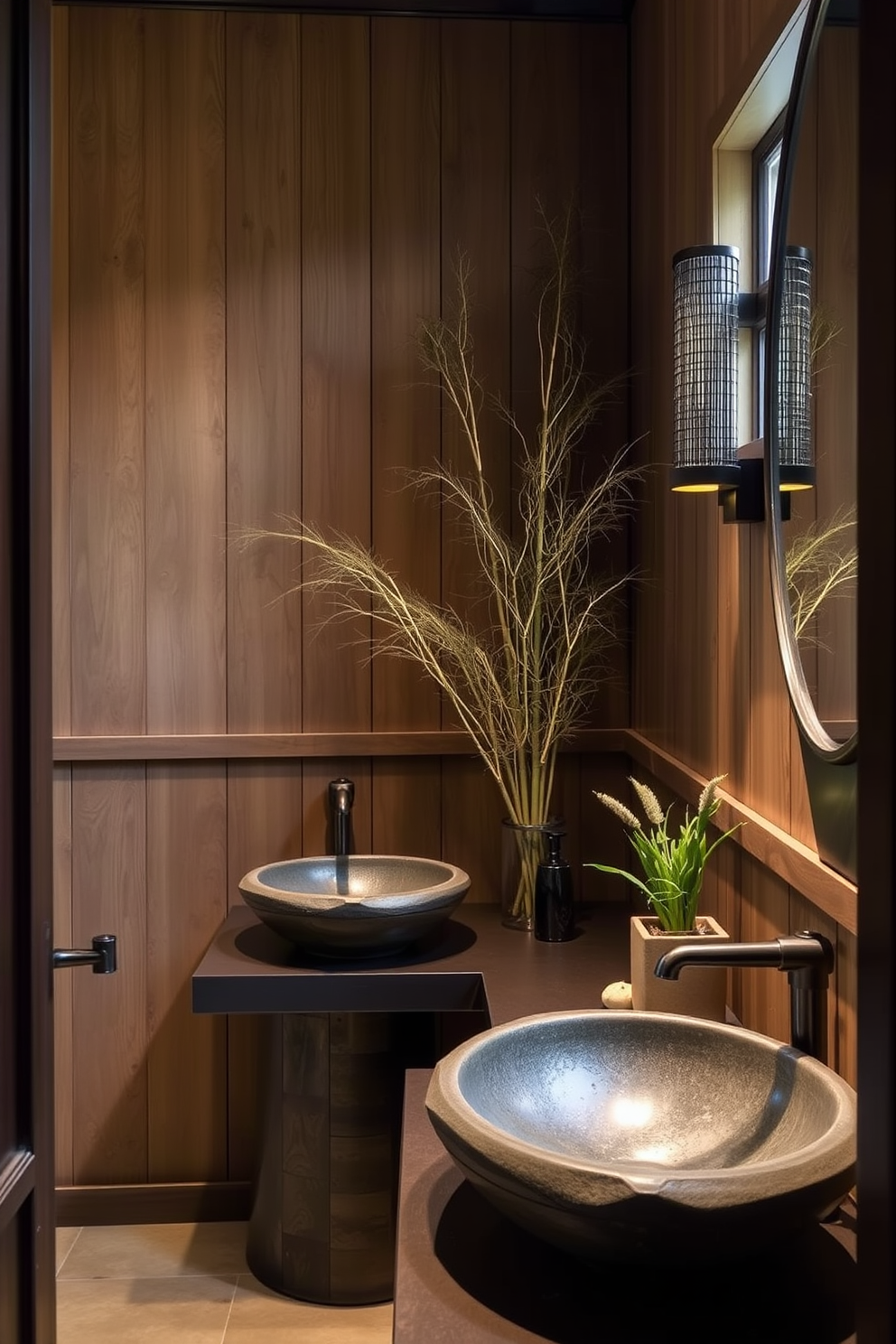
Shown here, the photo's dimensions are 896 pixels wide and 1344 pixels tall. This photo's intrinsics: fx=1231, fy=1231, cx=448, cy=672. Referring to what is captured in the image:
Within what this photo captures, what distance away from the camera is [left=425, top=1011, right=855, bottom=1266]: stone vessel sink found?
34.9 inches

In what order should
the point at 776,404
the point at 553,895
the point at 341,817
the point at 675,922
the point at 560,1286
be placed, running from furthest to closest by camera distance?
the point at 341,817 → the point at 553,895 → the point at 675,922 → the point at 776,404 → the point at 560,1286

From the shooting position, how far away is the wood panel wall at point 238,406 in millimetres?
2574

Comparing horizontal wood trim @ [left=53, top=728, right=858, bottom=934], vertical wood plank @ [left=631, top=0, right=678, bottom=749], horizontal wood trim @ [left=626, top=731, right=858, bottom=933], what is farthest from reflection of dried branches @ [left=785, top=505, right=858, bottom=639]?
horizontal wood trim @ [left=53, top=728, right=858, bottom=934]

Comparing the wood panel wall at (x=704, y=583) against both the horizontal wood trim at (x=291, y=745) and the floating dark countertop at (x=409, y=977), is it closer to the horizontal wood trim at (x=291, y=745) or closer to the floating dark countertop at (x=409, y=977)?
the horizontal wood trim at (x=291, y=745)

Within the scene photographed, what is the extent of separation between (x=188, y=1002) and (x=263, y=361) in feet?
4.48

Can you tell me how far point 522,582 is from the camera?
2453mm

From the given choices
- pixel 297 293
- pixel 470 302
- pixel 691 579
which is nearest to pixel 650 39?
pixel 470 302

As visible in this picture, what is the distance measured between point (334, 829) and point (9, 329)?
4.88ft

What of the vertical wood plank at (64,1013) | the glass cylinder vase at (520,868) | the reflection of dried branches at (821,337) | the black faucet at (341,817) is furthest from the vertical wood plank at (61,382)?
the reflection of dried branches at (821,337)

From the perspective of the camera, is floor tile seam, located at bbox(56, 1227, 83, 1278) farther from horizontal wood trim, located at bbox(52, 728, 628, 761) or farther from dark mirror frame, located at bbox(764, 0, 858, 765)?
dark mirror frame, located at bbox(764, 0, 858, 765)

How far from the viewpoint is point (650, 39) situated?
2.35m

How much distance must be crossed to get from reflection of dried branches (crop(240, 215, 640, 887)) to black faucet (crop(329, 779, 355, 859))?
28 centimetres

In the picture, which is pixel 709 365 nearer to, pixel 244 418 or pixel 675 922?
pixel 675 922

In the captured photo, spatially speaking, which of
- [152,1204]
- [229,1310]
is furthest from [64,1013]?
[229,1310]
